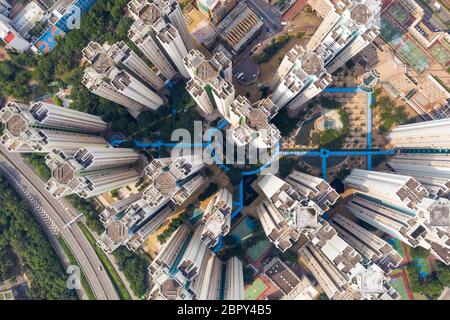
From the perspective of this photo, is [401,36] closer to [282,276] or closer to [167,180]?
[282,276]

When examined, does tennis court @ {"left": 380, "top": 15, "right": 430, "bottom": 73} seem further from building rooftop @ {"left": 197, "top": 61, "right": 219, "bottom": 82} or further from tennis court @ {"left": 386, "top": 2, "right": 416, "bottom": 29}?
building rooftop @ {"left": 197, "top": 61, "right": 219, "bottom": 82}

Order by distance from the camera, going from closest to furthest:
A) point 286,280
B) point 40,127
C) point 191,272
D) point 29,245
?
point 191,272
point 40,127
point 286,280
point 29,245

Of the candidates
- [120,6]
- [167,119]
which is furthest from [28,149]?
[120,6]

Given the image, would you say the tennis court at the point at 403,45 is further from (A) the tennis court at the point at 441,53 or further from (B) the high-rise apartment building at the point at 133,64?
(B) the high-rise apartment building at the point at 133,64

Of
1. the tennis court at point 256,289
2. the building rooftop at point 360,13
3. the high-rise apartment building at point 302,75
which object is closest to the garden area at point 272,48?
the high-rise apartment building at point 302,75

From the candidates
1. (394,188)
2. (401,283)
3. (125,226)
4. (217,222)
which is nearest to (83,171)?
(125,226)
